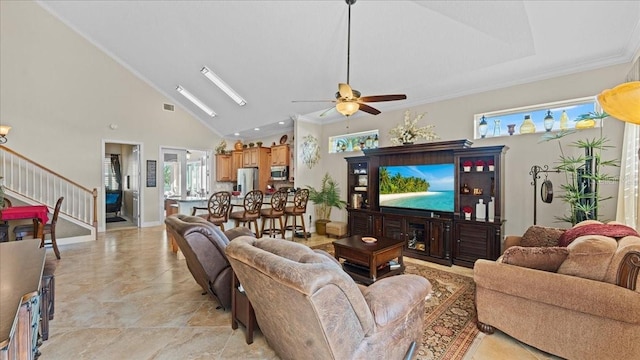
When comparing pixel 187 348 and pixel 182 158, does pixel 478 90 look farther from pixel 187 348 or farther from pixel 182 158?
pixel 182 158

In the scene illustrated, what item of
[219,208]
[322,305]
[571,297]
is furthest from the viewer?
[219,208]

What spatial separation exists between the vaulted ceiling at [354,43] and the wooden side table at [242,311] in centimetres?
360

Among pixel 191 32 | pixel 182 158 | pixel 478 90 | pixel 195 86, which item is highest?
pixel 191 32

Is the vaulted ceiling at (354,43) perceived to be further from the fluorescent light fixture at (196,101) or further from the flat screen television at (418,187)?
the flat screen television at (418,187)

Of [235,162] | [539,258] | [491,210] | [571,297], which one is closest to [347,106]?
[539,258]

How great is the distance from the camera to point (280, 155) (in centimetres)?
731

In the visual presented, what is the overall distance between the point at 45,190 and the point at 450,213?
26.7ft

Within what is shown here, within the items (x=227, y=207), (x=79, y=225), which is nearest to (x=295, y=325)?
(x=227, y=207)

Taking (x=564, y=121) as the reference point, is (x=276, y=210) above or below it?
below

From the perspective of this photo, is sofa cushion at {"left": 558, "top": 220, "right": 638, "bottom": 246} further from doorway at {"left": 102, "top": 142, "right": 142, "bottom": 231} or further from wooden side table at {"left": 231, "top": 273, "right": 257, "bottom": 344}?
doorway at {"left": 102, "top": 142, "right": 142, "bottom": 231}

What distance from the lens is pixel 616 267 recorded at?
1.84 metres

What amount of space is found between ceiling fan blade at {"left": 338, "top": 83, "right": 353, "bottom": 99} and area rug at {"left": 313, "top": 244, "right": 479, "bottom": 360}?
2443 mm

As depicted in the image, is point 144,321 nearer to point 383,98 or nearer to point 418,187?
point 383,98

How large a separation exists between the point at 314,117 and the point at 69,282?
5198 millimetres
